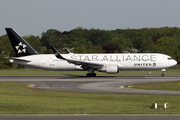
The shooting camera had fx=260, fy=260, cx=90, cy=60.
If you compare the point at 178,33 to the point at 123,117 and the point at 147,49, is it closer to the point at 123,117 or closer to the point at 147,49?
the point at 147,49

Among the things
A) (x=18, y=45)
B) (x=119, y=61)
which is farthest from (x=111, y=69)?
(x=18, y=45)

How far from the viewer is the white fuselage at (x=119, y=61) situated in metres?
43.7

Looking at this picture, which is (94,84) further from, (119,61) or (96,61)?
(96,61)

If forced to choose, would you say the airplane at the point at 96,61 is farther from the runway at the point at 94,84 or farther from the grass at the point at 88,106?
the grass at the point at 88,106

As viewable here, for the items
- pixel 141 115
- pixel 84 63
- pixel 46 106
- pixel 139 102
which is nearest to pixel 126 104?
pixel 139 102

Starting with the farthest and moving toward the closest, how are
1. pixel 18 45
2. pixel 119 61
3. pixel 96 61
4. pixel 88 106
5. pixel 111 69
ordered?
pixel 18 45 < pixel 96 61 < pixel 119 61 < pixel 111 69 < pixel 88 106

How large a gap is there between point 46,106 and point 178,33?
19091 cm

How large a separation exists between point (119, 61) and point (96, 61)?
3.97 m

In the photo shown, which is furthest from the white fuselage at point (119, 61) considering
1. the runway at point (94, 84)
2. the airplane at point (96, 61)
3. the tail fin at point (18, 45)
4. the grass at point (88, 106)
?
the grass at point (88, 106)

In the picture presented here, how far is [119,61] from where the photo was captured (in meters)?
43.9

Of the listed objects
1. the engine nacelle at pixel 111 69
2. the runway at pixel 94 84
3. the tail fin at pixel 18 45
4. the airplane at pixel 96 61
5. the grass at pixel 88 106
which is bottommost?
the grass at pixel 88 106

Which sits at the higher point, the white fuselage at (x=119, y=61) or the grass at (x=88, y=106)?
the white fuselage at (x=119, y=61)

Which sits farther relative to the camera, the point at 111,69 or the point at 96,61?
the point at 96,61

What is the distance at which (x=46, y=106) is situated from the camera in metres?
16.8
